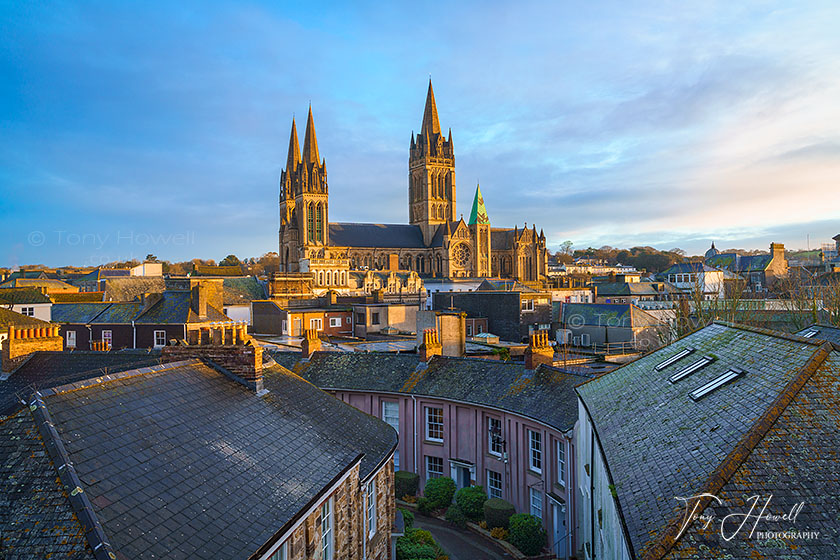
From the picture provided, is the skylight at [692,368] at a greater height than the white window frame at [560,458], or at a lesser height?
greater

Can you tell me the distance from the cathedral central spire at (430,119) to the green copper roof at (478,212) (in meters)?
21.5

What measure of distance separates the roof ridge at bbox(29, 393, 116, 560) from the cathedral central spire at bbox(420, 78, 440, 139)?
13820cm

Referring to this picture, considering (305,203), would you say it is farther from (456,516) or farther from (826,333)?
(826,333)

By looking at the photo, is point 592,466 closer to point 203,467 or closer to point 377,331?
point 203,467

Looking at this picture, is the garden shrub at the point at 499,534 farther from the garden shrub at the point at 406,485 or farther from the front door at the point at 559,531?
the garden shrub at the point at 406,485

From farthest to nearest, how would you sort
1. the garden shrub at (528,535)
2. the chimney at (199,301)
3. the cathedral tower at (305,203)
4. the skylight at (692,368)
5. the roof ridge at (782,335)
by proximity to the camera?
the cathedral tower at (305,203)
the chimney at (199,301)
the garden shrub at (528,535)
the skylight at (692,368)
the roof ridge at (782,335)

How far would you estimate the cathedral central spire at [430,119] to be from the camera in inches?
5545

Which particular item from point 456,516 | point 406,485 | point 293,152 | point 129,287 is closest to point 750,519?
point 456,516

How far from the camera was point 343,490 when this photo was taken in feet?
36.7

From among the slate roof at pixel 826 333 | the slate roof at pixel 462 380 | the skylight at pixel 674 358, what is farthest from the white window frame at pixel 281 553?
the slate roof at pixel 826 333

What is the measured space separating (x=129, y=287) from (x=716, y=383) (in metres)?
72.5

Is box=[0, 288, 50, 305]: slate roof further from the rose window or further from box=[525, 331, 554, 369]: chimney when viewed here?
the rose window

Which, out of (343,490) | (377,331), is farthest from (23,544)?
(377,331)

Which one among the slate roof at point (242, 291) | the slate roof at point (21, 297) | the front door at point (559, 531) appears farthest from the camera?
the slate roof at point (242, 291)
